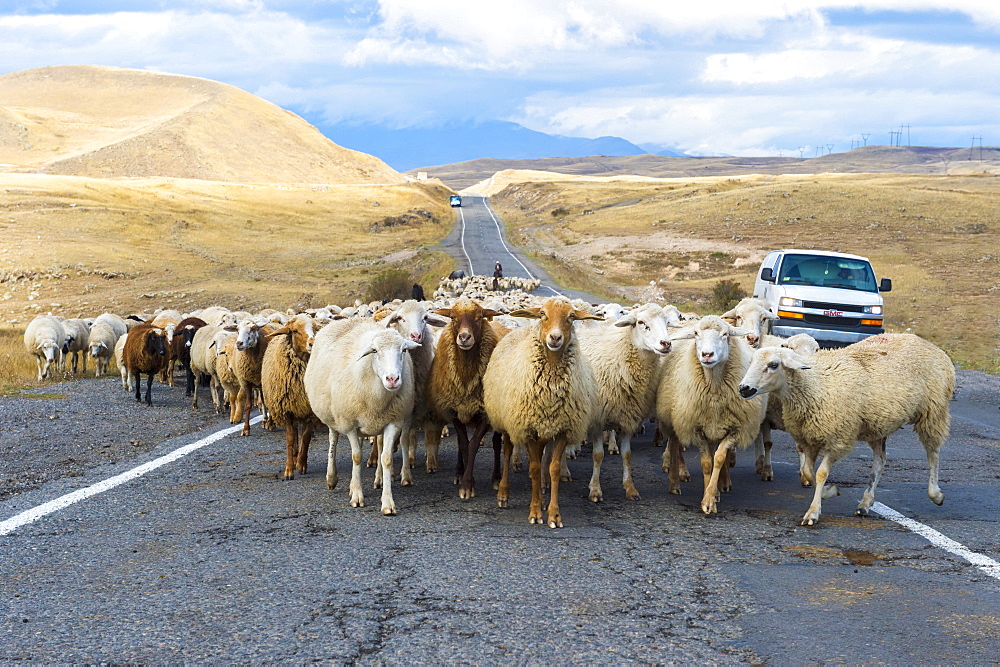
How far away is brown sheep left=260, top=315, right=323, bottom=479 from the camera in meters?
9.68

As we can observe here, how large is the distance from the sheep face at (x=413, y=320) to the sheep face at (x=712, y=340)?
2826mm

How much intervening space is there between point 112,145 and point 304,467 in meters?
124

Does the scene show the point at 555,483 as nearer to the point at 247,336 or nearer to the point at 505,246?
the point at 247,336

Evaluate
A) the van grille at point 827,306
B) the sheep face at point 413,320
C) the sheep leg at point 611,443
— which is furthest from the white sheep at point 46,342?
the van grille at point 827,306

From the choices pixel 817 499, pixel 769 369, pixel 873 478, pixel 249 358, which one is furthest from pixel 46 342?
pixel 873 478

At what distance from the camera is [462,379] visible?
29.5 feet

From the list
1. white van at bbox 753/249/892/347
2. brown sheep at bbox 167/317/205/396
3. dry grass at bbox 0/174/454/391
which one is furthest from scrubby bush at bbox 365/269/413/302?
white van at bbox 753/249/892/347

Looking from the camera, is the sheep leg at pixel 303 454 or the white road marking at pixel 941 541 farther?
the sheep leg at pixel 303 454

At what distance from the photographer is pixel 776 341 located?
10.5 m

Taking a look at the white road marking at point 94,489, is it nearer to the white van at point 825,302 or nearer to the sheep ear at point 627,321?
the sheep ear at point 627,321

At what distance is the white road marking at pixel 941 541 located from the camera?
6324 mm

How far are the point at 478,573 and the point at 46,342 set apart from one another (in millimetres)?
15909

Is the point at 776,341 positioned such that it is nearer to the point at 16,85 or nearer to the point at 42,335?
the point at 42,335

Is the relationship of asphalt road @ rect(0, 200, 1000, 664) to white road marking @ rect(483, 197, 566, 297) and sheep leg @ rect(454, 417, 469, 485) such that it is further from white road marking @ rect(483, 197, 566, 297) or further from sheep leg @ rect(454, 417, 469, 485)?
white road marking @ rect(483, 197, 566, 297)
